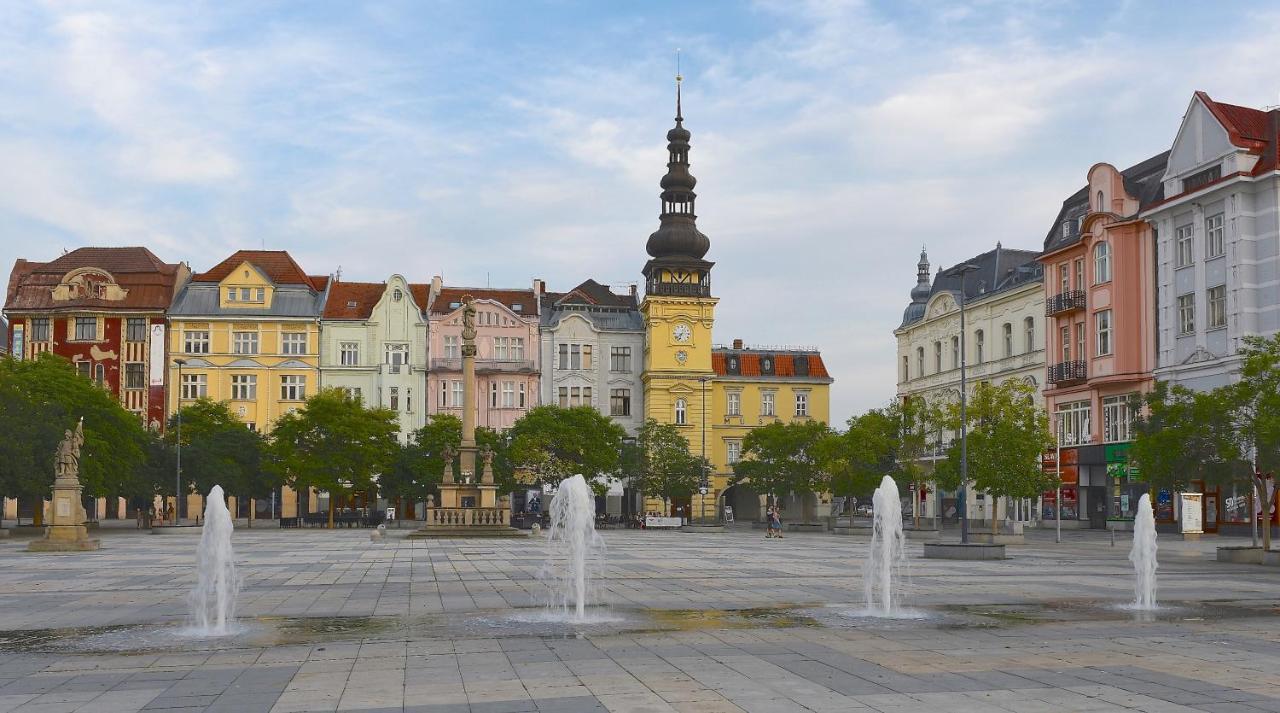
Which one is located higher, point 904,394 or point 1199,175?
point 1199,175

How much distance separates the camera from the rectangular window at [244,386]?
78.3 m

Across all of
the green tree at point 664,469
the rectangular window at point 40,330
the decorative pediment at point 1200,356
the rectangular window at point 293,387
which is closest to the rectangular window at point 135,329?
the rectangular window at point 40,330

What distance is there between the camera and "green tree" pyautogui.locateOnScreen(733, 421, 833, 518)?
68875 millimetres

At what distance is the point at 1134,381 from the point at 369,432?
37.8 m

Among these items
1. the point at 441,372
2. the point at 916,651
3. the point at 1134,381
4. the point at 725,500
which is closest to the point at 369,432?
the point at 441,372

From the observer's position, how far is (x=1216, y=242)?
48.9 meters

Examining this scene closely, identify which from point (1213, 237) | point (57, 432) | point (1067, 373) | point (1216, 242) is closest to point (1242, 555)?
point (1216, 242)

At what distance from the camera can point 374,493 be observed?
74562 mm

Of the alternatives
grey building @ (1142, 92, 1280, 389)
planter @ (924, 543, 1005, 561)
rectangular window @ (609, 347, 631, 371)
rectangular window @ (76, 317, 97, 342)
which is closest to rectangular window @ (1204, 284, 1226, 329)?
grey building @ (1142, 92, 1280, 389)

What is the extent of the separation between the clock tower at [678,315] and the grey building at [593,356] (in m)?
1.16

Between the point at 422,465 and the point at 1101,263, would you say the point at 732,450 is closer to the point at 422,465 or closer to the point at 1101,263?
the point at 422,465

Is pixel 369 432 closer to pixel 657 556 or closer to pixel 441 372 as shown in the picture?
pixel 441 372

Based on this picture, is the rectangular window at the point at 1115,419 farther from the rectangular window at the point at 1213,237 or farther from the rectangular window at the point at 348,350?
the rectangular window at the point at 348,350

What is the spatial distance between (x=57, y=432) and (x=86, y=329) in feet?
109
